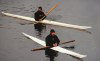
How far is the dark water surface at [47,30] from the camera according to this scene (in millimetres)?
20906

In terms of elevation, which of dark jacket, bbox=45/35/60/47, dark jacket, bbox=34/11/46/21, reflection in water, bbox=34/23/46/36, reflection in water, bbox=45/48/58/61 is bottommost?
reflection in water, bbox=45/48/58/61

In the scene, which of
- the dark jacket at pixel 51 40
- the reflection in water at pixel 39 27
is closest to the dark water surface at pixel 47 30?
the reflection in water at pixel 39 27

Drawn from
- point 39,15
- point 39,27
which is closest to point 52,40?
point 39,27

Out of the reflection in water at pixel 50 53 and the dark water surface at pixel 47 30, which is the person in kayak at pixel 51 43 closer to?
the reflection in water at pixel 50 53

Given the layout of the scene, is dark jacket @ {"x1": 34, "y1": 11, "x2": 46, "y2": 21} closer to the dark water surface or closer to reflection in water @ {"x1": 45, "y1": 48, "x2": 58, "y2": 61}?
the dark water surface

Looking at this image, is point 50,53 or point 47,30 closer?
point 50,53

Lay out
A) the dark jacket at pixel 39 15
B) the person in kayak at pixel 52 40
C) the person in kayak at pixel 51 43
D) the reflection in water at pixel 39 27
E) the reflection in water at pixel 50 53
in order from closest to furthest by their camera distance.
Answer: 1. the reflection in water at pixel 50 53
2. the person in kayak at pixel 51 43
3. the person in kayak at pixel 52 40
4. the reflection in water at pixel 39 27
5. the dark jacket at pixel 39 15

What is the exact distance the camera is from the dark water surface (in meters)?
20.9

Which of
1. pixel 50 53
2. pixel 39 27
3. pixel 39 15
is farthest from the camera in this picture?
pixel 39 15

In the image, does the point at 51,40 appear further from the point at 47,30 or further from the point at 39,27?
the point at 39,27

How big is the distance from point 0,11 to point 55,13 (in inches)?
276

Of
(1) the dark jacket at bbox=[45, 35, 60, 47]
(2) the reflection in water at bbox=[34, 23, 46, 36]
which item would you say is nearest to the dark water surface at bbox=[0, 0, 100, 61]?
(2) the reflection in water at bbox=[34, 23, 46, 36]

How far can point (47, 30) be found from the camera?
27078 millimetres

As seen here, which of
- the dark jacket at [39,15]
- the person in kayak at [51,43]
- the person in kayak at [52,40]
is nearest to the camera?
the person in kayak at [51,43]
